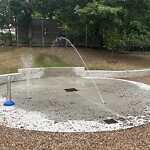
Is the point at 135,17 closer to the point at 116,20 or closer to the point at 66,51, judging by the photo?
the point at 116,20

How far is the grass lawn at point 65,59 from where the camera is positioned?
11763mm

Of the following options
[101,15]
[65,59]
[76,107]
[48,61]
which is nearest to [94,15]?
[101,15]

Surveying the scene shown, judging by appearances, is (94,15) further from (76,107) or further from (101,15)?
(76,107)

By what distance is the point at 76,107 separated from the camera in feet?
21.2

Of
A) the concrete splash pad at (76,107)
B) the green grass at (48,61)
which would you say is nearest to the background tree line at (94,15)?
the green grass at (48,61)

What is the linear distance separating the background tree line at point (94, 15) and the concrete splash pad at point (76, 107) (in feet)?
12.4

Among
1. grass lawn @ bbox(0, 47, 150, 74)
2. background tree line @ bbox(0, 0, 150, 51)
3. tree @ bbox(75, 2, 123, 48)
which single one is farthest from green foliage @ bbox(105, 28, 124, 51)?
grass lawn @ bbox(0, 47, 150, 74)

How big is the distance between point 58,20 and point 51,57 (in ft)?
9.01

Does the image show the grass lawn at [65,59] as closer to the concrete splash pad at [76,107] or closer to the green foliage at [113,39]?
the green foliage at [113,39]

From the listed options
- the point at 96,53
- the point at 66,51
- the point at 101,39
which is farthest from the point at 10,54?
the point at 101,39

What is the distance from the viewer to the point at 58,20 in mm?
14461

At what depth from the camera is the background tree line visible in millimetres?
12109

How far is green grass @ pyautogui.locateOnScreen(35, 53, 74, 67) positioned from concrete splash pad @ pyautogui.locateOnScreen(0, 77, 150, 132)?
2238 millimetres

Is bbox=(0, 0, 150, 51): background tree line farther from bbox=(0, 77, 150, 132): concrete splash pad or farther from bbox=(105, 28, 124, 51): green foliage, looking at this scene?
bbox=(0, 77, 150, 132): concrete splash pad
